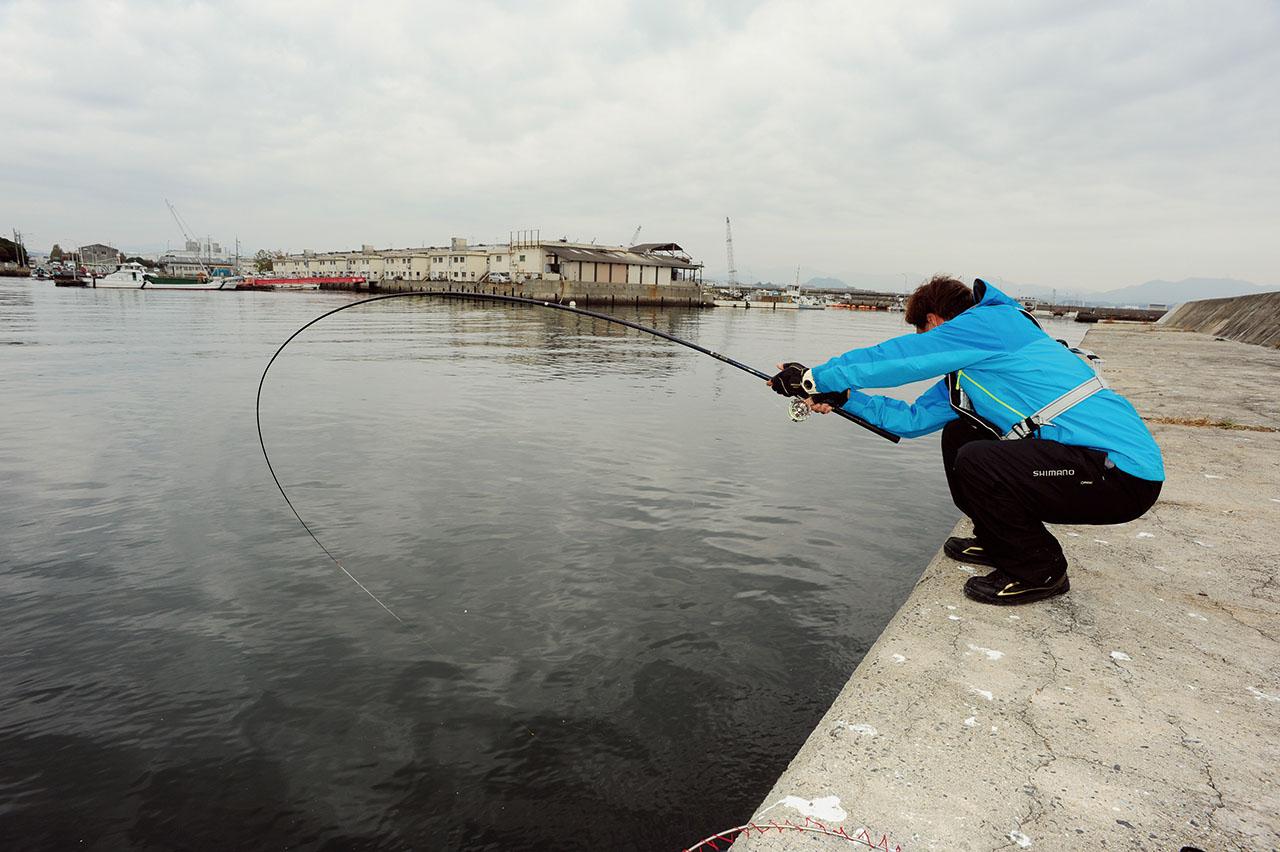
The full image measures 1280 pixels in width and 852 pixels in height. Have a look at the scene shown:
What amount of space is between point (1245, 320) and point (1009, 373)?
31.4 meters

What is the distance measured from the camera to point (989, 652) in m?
3.08

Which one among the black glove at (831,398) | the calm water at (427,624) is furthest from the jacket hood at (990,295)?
the calm water at (427,624)

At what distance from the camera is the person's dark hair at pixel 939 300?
13.3ft

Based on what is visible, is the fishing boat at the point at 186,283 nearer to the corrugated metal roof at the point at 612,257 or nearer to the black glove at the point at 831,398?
the corrugated metal roof at the point at 612,257

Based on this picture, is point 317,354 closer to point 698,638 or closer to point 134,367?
point 134,367

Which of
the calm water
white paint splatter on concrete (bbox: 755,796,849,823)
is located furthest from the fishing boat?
white paint splatter on concrete (bbox: 755,796,849,823)

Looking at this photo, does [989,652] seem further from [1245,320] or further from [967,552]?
[1245,320]

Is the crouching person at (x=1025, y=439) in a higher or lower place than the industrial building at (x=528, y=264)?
lower

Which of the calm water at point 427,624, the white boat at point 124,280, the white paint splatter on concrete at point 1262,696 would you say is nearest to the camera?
the white paint splatter on concrete at point 1262,696

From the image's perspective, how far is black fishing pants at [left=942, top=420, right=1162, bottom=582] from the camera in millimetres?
3379

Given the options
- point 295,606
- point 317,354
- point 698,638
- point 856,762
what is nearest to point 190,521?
point 295,606

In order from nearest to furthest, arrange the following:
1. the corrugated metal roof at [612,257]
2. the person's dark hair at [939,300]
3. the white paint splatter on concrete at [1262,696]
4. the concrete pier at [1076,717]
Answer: the concrete pier at [1076,717]
the white paint splatter on concrete at [1262,696]
the person's dark hair at [939,300]
the corrugated metal roof at [612,257]

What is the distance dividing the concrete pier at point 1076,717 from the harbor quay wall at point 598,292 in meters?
68.7

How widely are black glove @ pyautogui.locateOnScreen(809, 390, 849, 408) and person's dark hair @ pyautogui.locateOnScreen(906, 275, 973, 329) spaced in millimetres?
634
